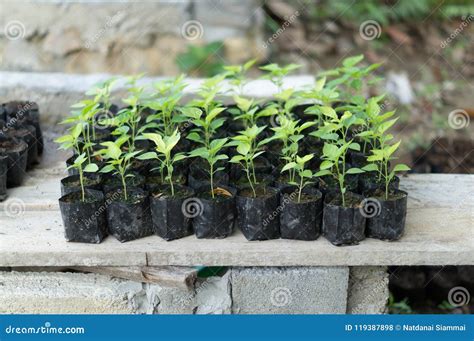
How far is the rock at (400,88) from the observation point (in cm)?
581

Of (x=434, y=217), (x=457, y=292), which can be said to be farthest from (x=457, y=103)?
(x=434, y=217)

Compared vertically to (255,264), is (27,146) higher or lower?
higher

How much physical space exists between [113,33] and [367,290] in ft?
11.1

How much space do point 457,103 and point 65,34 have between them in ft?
9.79

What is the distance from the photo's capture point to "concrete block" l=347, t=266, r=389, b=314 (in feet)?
9.99

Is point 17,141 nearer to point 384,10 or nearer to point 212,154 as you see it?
point 212,154

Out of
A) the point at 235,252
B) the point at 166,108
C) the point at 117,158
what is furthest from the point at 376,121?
the point at 117,158

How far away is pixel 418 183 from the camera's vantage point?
351cm

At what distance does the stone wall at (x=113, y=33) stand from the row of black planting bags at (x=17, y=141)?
67.5 inches

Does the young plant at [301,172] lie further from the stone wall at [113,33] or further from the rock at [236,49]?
the rock at [236,49]

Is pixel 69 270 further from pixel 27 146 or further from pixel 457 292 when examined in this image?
pixel 457 292

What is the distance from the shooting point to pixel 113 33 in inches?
227

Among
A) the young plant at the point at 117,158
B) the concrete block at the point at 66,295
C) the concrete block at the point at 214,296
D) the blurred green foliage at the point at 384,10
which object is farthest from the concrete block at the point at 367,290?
the blurred green foliage at the point at 384,10

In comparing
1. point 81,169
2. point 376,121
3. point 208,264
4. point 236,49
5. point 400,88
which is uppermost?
point 236,49
